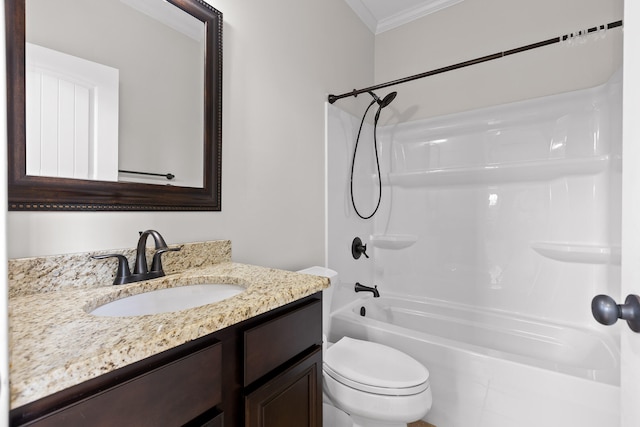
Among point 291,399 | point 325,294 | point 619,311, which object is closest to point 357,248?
point 325,294

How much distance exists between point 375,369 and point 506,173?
1551mm

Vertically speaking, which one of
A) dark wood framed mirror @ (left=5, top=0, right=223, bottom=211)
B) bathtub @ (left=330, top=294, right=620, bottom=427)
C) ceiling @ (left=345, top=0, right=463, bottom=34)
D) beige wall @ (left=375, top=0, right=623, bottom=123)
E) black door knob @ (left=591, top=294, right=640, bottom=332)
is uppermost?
ceiling @ (left=345, top=0, right=463, bottom=34)

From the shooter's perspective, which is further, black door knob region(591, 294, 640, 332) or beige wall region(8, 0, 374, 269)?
beige wall region(8, 0, 374, 269)

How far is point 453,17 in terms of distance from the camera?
2.21 metres

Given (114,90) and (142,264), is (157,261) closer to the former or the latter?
(142,264)

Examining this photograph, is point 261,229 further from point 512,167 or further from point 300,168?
point 512,167

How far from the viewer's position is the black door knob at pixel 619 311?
533mm

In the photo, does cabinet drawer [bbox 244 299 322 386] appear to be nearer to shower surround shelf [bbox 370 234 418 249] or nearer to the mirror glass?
the mirror glass

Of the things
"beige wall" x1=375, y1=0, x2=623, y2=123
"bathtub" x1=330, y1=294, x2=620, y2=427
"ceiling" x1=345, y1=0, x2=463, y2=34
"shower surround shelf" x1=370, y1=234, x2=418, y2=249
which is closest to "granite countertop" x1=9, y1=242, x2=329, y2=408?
"bathtub" x1=330, y1=294, x2=620, y2=427

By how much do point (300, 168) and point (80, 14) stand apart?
3.52 ft

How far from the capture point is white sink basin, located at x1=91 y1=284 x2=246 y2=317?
2.63 feet

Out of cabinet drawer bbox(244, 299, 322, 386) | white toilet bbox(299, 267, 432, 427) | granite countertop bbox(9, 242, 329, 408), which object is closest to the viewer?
granite countertop bbox(9, 242, 329, 408)

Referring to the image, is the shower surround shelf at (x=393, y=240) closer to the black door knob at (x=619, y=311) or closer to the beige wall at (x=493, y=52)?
the beige wall at (x=493, y=52)

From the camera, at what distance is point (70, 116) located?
34.2 inches
